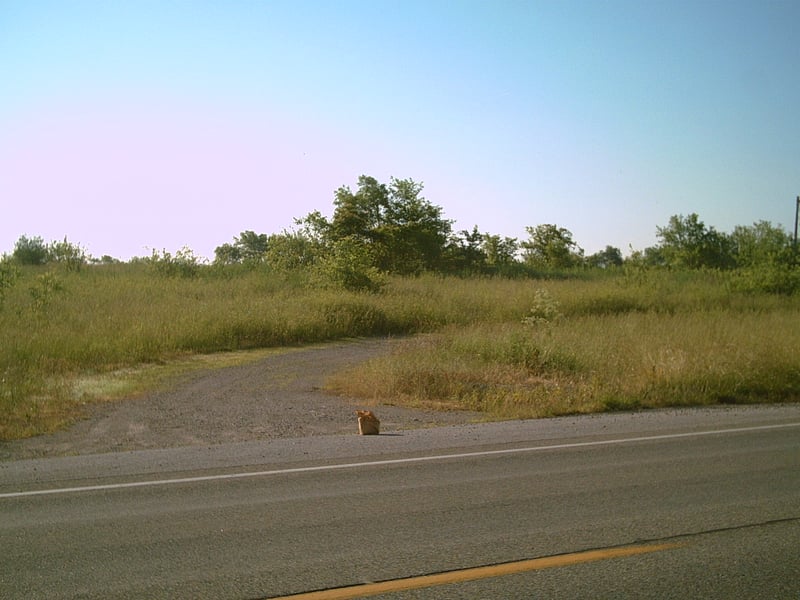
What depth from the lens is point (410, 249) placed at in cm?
5569

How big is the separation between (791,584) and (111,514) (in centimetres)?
558

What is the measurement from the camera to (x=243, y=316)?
86.2 feet

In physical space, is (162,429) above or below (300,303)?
below

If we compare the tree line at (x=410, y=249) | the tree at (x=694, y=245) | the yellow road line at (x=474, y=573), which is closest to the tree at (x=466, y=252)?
the tree line at (x=410, y=249)

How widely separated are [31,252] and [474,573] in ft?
149

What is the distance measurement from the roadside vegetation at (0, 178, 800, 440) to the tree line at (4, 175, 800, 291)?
0.63 feet

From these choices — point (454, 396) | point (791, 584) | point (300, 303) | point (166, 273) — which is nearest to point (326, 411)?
point (454, 396)

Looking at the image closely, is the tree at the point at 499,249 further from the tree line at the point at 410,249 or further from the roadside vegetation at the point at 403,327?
the roadside vegetation at the point at 403,327

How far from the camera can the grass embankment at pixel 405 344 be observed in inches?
602

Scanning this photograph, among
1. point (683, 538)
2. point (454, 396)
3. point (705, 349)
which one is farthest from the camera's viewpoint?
point (705, 349)

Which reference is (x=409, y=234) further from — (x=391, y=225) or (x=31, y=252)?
(x=31, y=252)

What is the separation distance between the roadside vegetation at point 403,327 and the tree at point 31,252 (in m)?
0.09

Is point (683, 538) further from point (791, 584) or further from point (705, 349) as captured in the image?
point (705, 349)

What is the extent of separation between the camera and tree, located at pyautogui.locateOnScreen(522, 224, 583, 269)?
265 feet
